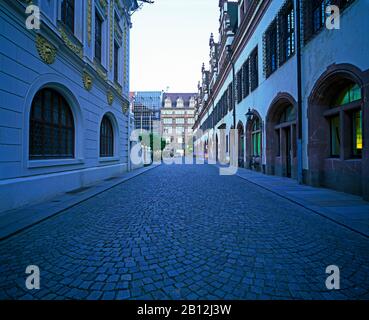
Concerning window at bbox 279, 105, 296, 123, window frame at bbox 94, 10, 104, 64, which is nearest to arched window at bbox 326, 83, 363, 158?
window at bbox 279, 105, 296, 123

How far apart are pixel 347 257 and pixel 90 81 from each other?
11.2 m

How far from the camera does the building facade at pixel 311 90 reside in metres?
6.57

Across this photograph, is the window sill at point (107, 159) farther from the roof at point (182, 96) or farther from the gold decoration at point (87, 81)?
the roof at point (182, 96)

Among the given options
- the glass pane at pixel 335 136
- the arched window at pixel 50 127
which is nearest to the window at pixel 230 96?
the glass pane at pixel 335 136

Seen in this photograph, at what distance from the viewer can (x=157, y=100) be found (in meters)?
72.0

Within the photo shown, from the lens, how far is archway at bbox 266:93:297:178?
10.6 m

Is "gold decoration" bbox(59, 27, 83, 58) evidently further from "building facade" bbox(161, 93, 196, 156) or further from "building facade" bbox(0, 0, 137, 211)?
"building facade" bbox(161, 93, 196, 156)

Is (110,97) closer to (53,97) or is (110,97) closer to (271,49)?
(53,97)

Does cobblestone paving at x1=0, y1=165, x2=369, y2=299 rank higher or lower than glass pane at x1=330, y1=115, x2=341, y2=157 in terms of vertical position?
lower

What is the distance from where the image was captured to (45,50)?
6.61m

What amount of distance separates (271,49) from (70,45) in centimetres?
1141

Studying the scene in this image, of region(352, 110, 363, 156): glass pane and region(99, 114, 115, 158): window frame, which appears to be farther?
region(99, 114, 115, 158): window frame

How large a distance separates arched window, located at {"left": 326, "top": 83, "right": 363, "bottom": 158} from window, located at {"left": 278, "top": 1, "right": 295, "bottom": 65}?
3860 millimetres

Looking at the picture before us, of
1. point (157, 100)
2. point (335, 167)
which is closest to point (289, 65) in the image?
point (335, 167)
